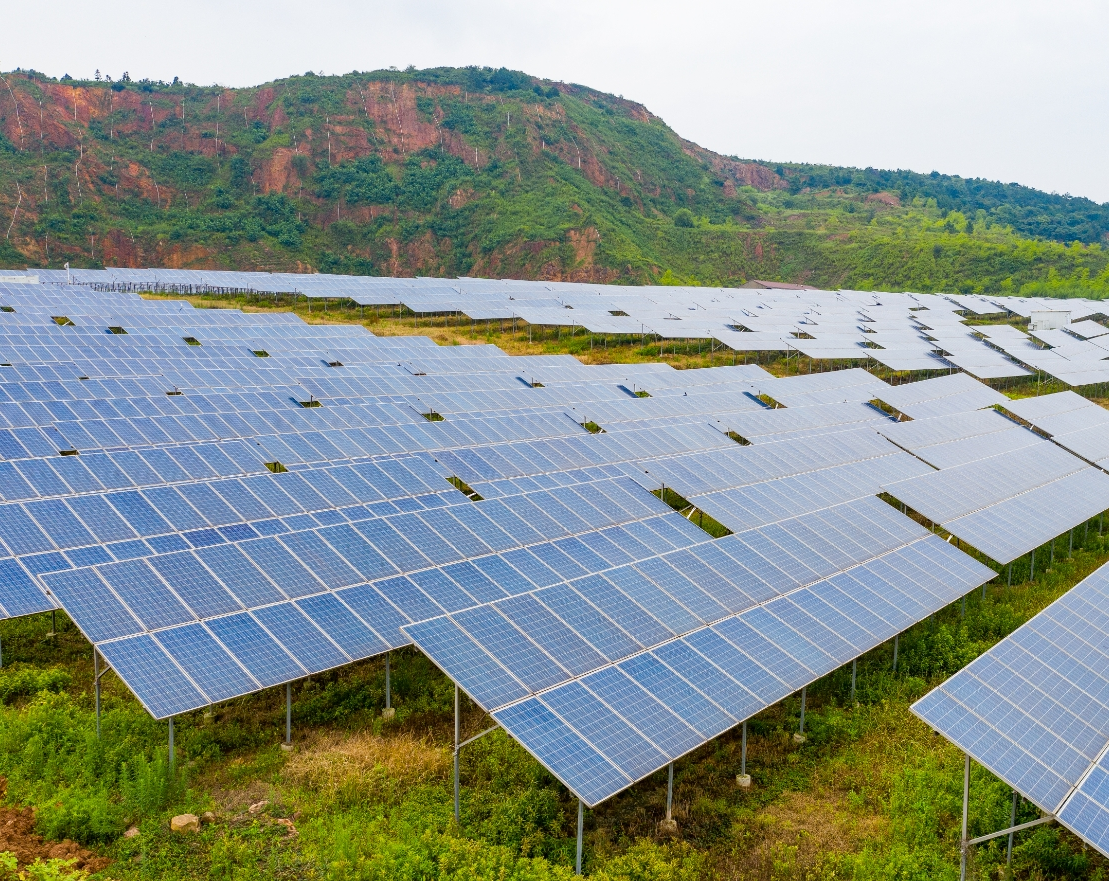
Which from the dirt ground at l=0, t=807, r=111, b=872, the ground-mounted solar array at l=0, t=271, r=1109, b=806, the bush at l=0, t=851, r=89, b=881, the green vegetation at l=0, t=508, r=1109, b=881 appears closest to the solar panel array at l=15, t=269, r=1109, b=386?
the ground-mounted solar array at l=0, t=271, r=1109, b=806

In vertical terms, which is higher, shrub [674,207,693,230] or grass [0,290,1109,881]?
shrub [674,207,693,230]

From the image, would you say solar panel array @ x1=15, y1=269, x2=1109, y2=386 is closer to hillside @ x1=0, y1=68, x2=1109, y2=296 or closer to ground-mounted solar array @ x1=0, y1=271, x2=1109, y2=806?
ground-mounted solar array @ x1=0, y1=271, x2=1109, y2=806

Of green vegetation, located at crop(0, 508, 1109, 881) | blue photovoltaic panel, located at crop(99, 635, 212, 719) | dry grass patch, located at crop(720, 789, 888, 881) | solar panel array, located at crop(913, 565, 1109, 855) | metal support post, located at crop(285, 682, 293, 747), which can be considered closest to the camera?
solar panel array, located at crop(913, 565, 1109, 855)

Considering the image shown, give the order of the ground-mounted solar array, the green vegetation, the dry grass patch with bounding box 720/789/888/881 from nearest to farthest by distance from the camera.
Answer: the green vegetation < the dry grass patch with bounding box 720/789/888/881 < the ground-mounted solar array

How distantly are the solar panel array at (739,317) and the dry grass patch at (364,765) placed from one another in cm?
4177

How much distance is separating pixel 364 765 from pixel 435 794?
58.0 inches

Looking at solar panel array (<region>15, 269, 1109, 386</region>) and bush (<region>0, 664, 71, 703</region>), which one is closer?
bush (<region>0, 664, 71, 703</region>)

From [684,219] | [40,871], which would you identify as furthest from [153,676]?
[684,219]

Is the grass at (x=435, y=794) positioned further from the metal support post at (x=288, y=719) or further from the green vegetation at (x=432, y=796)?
the metal support post at (x=288, y=719)

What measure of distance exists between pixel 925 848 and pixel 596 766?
5568 mm

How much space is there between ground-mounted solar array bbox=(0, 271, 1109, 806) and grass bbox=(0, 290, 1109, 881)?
1.75 m

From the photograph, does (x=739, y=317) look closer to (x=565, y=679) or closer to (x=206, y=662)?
(x=565, y=679)

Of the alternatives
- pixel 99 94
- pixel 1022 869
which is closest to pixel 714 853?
pixel 1022 869

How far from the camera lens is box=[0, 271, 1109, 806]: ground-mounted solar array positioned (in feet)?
46.8
